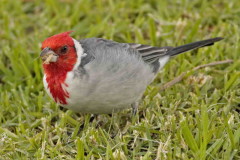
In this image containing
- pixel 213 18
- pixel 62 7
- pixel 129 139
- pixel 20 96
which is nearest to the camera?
pixel 129 139

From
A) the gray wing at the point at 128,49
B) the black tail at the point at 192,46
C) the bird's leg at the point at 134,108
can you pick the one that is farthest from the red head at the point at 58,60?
the black tail at the point at 192,46

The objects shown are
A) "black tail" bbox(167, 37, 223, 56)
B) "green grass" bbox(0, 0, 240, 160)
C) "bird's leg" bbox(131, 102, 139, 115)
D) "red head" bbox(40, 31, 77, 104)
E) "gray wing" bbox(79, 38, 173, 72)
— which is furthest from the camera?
"black tail" bbox(167, 37, 223, 56)

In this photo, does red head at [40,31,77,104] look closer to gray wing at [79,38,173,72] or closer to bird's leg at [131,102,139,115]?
gray wing at [79,38,173,72]

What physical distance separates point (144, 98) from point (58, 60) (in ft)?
3.28

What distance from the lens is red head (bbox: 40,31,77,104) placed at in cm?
360

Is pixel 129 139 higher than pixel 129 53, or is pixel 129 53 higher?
pixel 129 53

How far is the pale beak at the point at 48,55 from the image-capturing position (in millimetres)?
3555

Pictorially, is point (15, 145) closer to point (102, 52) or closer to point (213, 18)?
point (102, 52)

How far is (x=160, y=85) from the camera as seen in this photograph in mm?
4430

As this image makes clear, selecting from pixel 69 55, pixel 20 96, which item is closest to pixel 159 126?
pixel 69 55

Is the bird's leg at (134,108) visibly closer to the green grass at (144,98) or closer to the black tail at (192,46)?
the green grass at (144,98)

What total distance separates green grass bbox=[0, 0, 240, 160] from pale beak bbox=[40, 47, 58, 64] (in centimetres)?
55

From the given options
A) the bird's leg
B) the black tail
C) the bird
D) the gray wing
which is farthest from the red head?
the black tail

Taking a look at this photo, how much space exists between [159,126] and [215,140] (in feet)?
1.61
